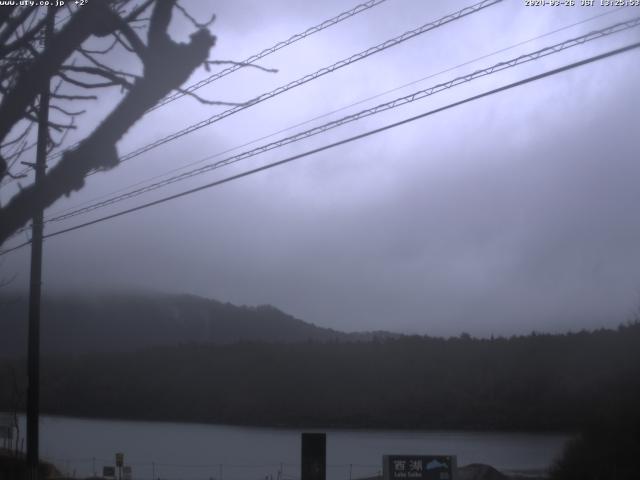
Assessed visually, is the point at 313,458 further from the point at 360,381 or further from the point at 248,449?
the point at 360,381

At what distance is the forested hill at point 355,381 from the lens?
157 feet

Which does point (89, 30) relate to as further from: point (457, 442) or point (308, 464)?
point (457, 442)

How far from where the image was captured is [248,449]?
4412cm

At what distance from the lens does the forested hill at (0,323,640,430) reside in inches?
1881

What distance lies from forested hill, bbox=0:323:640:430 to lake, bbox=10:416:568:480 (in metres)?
2.05

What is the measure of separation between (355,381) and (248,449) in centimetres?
1728

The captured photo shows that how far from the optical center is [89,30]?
18.6ft

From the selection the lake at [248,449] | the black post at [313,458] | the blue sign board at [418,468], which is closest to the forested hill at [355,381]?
the lake at [248,449]

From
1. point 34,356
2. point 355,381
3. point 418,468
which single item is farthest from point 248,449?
point 418,468

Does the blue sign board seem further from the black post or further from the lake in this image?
the lake

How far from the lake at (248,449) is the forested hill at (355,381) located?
205 cm

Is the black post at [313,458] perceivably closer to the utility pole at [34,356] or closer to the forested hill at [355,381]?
the utility pole at [34,356]

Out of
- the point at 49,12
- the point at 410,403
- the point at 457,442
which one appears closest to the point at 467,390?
the point at 410,403

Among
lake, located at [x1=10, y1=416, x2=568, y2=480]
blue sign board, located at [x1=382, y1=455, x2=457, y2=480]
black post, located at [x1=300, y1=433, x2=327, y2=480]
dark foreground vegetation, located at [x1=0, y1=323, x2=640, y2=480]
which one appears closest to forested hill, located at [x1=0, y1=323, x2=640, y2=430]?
dark foreground vegetation, located at [x1=0, y1=323, x2=640, y2=480]
